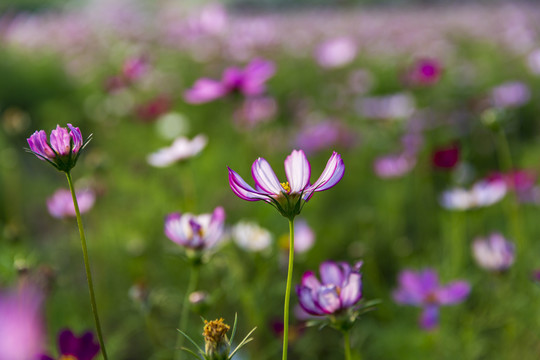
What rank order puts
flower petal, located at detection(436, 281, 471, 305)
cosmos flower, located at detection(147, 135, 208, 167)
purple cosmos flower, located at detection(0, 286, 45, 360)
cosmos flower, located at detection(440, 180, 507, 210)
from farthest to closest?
cosmos flower, located at detection(440, 180, 507, 210)
cosmos flower, located at detection(147, 135, 208, 167)
flower petal, located at detection(436, 281, 471, 305)
purple cosmos flower, located at detection(0, 286, 45, 360)

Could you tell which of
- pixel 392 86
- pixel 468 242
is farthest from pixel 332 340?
pixel 392 86

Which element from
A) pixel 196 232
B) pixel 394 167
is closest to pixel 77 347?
pixel 196 232

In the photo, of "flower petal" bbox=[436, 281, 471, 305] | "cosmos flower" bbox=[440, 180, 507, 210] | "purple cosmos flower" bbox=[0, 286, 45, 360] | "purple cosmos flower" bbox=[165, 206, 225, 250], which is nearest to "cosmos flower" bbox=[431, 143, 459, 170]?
"cosmos flower" bbox=[440, 180, 507, 210]

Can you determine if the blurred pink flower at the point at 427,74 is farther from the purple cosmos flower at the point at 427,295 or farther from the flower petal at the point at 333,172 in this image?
the flower petal at the point at 333,172

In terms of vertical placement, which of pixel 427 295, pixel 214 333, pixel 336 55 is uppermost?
pixel 336 55

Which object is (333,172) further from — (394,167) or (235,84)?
(394,167)

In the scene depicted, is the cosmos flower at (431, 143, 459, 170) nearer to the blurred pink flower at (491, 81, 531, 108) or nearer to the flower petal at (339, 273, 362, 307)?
the blurred pink flower at (491, 81, 531, 108)

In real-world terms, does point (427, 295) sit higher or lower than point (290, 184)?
lower

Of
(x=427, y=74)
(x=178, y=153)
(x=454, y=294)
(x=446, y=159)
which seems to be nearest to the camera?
(x=454, y=294)
